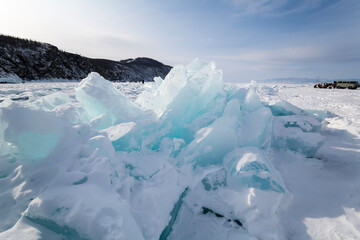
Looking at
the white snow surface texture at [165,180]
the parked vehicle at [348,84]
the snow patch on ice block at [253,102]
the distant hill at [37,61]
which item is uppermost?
the distant hill at [37,61]

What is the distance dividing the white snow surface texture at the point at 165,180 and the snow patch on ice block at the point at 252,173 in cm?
1

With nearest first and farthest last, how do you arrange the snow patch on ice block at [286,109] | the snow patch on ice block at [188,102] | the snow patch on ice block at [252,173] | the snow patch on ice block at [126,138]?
1. the snow patch on ice block at [252,173]
2. the snow patch on ice block at [126,138]
3. the snow patch on ice block at [188,102]
4. the snow patch on ice block at [286,109]

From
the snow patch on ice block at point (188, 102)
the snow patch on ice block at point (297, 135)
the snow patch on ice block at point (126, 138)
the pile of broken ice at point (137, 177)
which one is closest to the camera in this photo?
the pile of broken ice at point (137, 177)

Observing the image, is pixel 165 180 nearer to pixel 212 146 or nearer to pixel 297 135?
pixel 212 146

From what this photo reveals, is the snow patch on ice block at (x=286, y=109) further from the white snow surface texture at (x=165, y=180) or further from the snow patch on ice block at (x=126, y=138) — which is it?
the snow patch on ice block at (x=126, y=138)

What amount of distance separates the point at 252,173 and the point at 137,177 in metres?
1.18

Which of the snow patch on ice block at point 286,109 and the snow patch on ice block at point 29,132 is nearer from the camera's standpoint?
the snow patch on ice block at point 29,132

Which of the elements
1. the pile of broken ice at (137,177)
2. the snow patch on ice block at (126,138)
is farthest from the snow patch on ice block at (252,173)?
the snow patch on ice block at (126,138)

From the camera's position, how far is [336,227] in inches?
55.3

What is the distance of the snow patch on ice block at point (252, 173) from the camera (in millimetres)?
1642

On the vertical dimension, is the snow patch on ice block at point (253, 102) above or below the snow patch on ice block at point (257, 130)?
above

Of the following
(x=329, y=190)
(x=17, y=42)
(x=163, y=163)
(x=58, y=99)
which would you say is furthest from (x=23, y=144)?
(x=17, y=42)

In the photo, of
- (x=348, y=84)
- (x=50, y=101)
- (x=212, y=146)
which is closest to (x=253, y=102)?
(x=212, y=146)

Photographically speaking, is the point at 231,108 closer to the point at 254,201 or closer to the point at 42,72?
the point at 254,201
